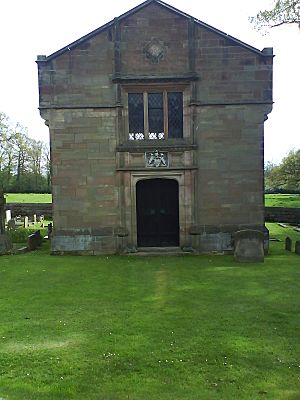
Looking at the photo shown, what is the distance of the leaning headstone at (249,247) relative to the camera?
1370 cm

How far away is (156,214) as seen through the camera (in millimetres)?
16266

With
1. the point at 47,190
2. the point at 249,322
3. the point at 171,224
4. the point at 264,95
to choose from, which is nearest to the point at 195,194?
the point at 171,224

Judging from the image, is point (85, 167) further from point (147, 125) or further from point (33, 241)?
point (33, 241)

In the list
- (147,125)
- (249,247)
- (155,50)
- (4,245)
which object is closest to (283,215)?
(249,247)

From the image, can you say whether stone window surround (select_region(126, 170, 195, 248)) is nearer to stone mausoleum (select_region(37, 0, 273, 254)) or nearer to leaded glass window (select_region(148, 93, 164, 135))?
stone mausoleum (select_region(37, 0, 273, 254))

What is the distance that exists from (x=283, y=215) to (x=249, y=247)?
59.3ft

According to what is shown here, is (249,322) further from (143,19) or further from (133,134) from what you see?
(143,19)

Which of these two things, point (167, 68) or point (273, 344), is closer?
point (273, 344)

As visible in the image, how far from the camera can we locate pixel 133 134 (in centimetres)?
1588

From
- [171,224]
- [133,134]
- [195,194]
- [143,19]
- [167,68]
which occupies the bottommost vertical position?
[171,224]

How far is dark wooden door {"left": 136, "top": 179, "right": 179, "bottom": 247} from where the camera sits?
53.3 feet

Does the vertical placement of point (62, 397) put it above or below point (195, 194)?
below

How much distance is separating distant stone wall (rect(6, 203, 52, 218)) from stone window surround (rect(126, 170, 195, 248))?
21629mm

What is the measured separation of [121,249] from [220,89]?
723 centimetres
